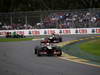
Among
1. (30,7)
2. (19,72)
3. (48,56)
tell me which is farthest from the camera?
(30,7)

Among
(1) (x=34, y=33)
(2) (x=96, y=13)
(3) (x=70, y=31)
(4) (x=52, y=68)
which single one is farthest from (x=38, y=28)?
(4) (x=52, y=68)

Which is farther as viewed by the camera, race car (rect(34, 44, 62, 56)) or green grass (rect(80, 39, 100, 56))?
green grass (rect(80, 39, 100, 56))

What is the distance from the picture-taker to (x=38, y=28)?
3644 cm

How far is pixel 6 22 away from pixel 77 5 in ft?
94.7

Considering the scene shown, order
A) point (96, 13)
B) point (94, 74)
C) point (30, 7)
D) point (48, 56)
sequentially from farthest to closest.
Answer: point (30, 7)
point (96, 13)
point (48, 56)
point (94, 74)

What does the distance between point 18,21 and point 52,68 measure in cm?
2649

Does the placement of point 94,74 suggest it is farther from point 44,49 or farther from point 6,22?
point 6,22

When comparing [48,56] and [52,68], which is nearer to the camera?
[52,68]

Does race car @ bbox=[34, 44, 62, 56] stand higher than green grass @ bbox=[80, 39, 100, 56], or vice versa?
race car @ bbox=[34, 44, 62, 56]

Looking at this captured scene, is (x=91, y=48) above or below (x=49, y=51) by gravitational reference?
below

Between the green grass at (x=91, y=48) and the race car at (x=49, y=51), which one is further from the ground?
the race car at (x=49, y=51)

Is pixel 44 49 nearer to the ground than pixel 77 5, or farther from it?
nearer to the ground

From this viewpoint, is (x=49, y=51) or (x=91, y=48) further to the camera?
(x=91, y=48)

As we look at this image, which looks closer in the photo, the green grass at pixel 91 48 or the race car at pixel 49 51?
the race car at pixel 49 51
